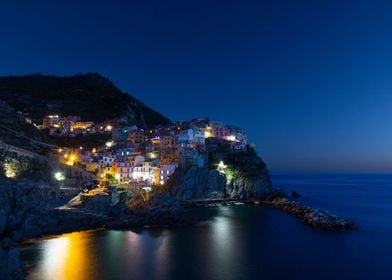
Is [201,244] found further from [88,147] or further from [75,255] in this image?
[88,147]

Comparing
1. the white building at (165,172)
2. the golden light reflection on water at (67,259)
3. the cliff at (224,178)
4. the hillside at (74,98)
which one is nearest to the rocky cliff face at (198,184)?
the cliff at (224,178)

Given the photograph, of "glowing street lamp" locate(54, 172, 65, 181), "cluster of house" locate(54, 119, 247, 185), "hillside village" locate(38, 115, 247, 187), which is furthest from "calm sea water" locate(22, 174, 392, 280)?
"cluster of house" locate(54, 119, 247, 185)

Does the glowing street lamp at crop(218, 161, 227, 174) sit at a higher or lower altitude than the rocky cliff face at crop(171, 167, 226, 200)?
higher

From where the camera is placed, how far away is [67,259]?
31.7 metres

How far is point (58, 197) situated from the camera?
48.1 metres

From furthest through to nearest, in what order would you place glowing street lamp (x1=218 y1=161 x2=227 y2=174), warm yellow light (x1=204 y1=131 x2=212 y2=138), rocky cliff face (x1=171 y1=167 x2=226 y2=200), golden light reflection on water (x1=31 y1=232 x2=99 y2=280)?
1. warm yellow light (x1=204 y1=131 x2=212 y2=138)
2. glowing street lamp (x1=218 y1=161 x2=227 y2=174)
3. rocky cliff face (x1=171 y1=167 x2=226 y2=200)
4. golden light reflection on water (x1=31 y1=232 x2=99 y2=280)

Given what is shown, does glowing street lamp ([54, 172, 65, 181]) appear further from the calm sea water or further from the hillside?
the hillside

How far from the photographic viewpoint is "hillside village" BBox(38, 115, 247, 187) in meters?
68.1

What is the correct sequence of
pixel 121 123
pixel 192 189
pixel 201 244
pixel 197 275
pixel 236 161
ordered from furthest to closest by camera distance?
1. pixel 121 123
2. pixel 236 161
3. pixel 192 189
4. pixel 201 244
5. pixel 197 275

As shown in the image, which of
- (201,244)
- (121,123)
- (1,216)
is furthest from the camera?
(121,123)

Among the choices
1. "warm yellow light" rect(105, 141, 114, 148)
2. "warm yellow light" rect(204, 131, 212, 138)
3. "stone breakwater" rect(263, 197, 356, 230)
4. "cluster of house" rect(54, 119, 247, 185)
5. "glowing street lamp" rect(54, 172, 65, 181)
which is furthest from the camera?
"warm yellow light" rect(204, 131, 212, 138)

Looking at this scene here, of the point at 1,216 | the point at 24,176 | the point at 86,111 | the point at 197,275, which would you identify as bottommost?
the point at 197,275

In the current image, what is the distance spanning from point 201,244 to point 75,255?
13119 mm

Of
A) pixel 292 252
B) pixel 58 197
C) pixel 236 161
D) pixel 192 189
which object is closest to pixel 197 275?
pixel 292 252
